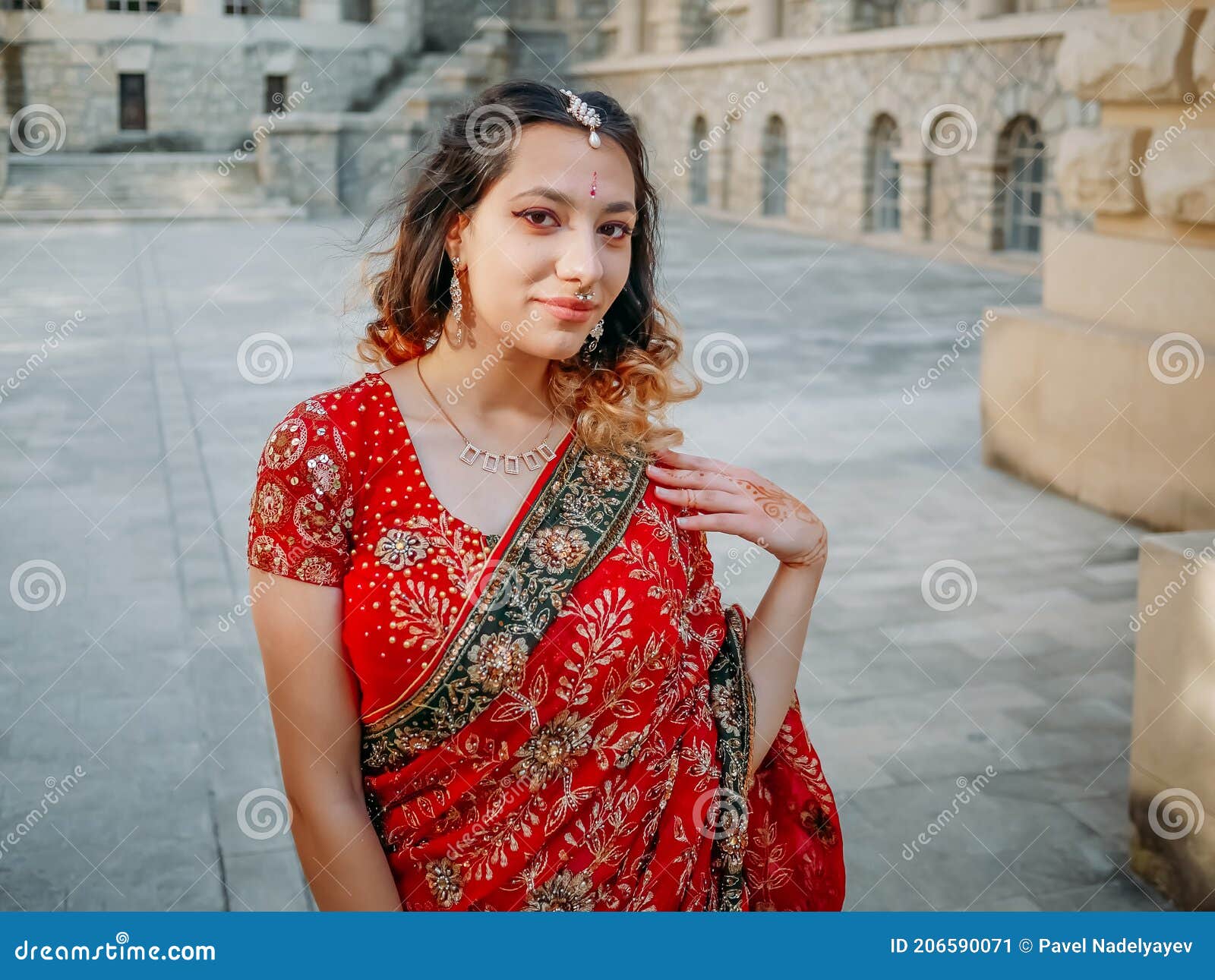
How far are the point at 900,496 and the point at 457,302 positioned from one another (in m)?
4.33

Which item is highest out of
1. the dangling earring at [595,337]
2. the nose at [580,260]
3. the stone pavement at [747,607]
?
the nose at [580,260]

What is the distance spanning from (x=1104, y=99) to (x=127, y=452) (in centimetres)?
471

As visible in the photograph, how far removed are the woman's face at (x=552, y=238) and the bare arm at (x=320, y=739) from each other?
405mm

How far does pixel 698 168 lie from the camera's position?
21.6 metres

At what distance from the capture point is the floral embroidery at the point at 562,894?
165 centimetres

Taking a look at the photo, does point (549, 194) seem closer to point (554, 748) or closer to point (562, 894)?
point (554, 748)

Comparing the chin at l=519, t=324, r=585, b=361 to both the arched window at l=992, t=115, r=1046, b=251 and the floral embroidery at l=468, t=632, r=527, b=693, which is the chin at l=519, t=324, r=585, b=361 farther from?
the arched window at l=992, t=115, r=1046, b=251

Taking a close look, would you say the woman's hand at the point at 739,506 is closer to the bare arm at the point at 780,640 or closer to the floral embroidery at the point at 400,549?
the bare arm at the point at 780,640

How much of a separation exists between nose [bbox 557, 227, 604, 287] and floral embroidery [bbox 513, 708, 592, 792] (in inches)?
20.5

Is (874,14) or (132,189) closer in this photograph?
(874,14)

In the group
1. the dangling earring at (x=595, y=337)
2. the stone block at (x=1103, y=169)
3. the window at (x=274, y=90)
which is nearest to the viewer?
the dangling earring at (x=595, y=337)

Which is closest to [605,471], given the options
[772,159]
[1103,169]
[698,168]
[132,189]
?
[1103,169]

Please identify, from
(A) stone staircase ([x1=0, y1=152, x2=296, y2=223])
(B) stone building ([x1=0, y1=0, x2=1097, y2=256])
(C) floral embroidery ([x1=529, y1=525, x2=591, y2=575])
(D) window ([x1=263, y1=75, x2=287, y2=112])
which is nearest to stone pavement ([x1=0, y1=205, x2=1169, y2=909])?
(C) floral embroidery ([x1=529, y1=525, x2=591, y2=575])

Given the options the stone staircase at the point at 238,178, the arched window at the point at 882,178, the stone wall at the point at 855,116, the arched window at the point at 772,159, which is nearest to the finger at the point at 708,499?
the stone wall at the point at 855,116
